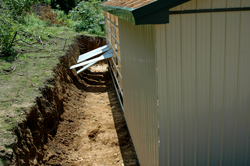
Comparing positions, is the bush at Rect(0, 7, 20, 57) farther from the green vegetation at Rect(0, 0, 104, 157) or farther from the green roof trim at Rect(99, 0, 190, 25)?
the green roof trim at Rect(99, 0, 190, 25)

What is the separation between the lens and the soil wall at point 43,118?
5.23 meters

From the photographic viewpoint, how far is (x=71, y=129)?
7.82 meters

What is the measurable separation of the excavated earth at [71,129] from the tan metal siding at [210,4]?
3645 mm

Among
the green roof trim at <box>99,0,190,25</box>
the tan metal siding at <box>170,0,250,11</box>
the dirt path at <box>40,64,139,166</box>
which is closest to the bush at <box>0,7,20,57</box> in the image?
the dirt path at <box>40,64,139,166</box>

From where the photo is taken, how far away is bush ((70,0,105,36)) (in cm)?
1659

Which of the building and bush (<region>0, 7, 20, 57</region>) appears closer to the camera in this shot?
the building

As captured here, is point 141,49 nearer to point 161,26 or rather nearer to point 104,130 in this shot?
point 161,26

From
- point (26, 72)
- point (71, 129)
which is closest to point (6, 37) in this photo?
point (26, 72)

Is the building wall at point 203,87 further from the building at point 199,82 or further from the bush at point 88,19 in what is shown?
the bush at point 88,19

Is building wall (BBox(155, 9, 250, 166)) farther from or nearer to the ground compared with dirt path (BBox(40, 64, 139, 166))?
farther from the ground

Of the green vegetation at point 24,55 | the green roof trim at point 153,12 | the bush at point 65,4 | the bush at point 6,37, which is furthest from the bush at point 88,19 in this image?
the green roof trim at point 153,12

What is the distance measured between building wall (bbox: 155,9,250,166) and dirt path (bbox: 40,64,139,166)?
91.8 inches

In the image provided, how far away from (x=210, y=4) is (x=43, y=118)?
15.2 feet

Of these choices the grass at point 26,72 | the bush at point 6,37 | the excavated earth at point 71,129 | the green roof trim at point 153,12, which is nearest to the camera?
the green roof trim at point 153,12
